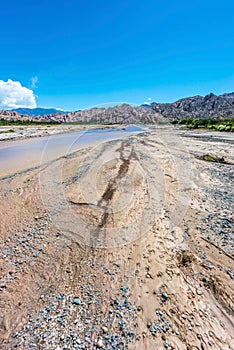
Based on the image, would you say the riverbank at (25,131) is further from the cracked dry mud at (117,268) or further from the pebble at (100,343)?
the pebble at (100,343)

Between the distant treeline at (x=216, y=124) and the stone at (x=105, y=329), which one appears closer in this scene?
the stone at (x=105, y=329)

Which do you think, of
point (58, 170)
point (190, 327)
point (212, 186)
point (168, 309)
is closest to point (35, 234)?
point (168, 309)

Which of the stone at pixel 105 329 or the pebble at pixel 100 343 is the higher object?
the stone at pixel 105 329

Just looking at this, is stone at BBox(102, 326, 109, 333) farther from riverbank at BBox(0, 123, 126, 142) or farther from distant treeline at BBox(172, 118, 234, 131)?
distant treeline at BBox(172, 118, 234, 131)

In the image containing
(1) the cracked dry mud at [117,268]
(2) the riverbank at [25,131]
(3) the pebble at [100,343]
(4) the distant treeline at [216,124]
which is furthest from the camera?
(4) the distant treeline at [216,124]

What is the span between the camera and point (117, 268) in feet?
15.6

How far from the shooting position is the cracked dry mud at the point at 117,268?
331 cm

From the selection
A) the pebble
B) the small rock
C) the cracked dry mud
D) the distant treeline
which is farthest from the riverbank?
the distant treeline

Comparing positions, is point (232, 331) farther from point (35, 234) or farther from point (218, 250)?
point (35, 234)

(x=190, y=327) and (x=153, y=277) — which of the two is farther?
(x=153, y=277)

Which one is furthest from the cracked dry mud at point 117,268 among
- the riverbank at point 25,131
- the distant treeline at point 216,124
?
the distant treeline at point 216,124

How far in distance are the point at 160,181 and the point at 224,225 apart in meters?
4.54

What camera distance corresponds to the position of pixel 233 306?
146 inches

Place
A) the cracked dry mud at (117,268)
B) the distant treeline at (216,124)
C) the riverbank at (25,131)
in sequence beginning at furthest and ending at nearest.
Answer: the distant treeline at (216,124), the riverbank at (25,131), the cracked dry mud at (117,268)
